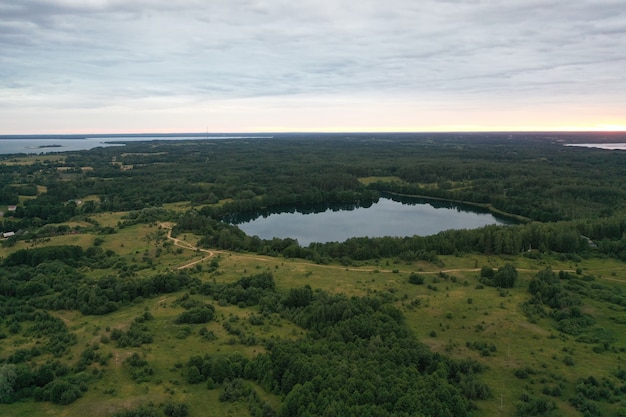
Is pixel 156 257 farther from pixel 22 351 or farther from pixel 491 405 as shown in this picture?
pixel 491 405

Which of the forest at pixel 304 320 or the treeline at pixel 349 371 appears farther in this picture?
the forest at pixel 304 320

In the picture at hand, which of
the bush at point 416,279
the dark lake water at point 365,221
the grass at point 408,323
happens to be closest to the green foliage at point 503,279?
the grass at point 408,323

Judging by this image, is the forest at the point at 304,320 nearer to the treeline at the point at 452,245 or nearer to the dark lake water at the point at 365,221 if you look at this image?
the treeline at the point at 452,245

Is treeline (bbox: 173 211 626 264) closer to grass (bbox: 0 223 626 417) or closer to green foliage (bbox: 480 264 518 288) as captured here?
grass (bbox: 0 223 626 417)

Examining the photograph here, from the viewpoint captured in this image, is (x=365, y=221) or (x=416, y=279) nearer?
(x=416, y=279)

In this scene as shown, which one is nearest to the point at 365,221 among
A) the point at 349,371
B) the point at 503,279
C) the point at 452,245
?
the point at 452,245

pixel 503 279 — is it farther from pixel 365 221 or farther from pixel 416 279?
pixel 365 221

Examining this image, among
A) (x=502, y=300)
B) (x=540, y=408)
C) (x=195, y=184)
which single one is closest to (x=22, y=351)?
(x=540, y=408)

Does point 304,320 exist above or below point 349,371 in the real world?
below
